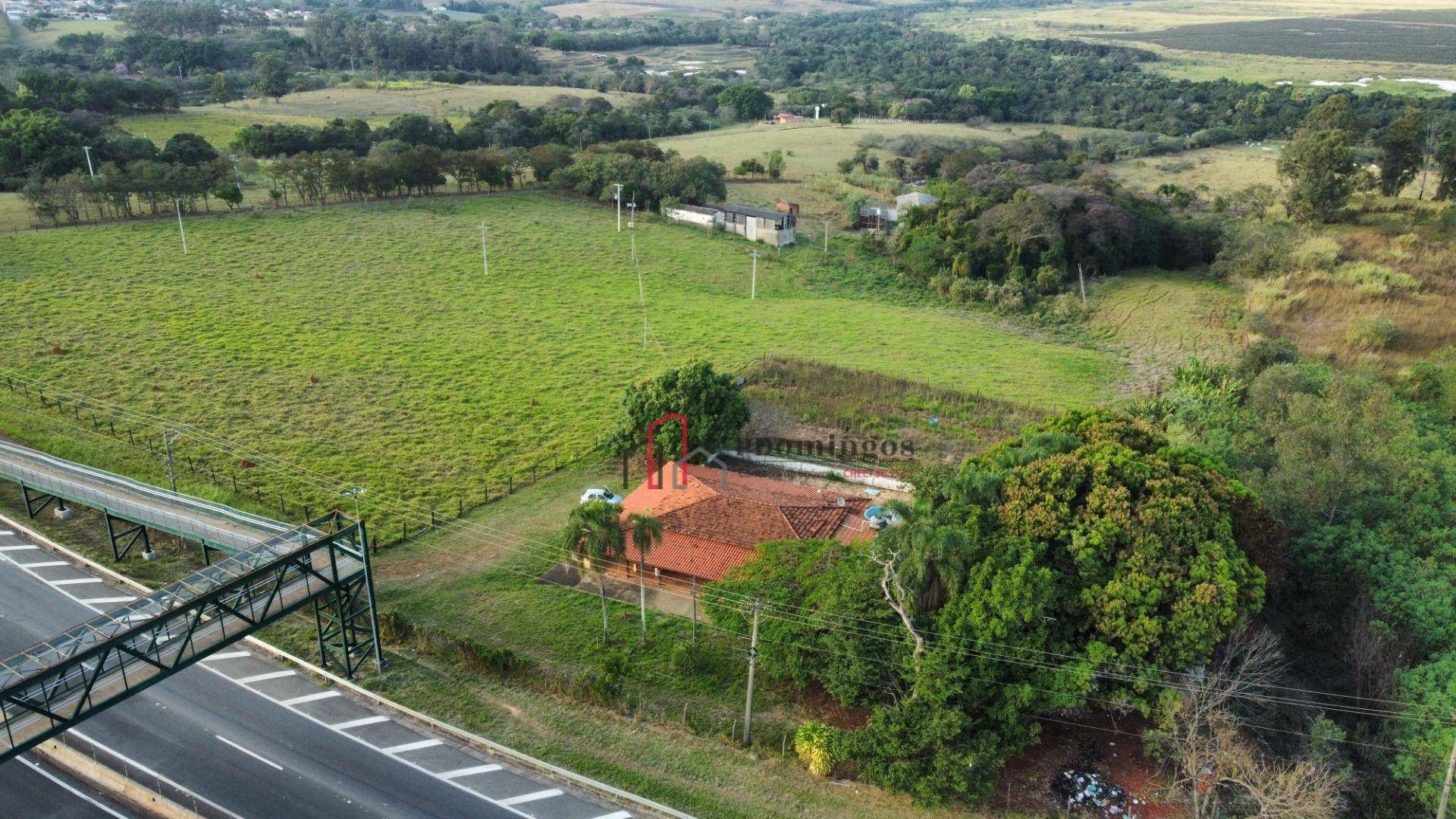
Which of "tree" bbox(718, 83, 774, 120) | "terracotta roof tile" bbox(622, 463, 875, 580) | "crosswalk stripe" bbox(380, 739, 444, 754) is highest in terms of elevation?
"tree" bbox(718, 83, 774, 120)

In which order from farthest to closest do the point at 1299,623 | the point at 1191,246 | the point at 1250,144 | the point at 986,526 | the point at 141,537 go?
1. the point at 1250,144
2. the point at 1191,246
3. the point at 141,537
4. the point at 1299,623
5. the point at 986,526

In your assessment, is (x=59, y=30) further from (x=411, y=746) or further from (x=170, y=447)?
(x=411, y=746)

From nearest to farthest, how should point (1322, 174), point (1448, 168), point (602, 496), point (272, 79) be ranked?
point (602, 496) → point (1322, 174) → point (1448, 168) → point (272, 79)

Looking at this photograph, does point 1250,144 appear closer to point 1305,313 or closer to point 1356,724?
point 1305,313

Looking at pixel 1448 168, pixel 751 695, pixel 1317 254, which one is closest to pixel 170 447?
pixel 751 695

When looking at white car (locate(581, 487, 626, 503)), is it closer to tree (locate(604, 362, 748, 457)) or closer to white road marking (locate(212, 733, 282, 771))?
tree (locate(604, 362, 748, 457))

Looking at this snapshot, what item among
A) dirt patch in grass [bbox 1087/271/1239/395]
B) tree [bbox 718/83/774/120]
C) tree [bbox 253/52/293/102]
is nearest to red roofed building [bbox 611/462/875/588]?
dirt patch in grass [bbox 1087/271/1239/395]

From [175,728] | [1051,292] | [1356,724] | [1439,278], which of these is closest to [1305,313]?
[1439,278]
